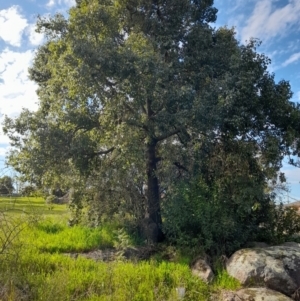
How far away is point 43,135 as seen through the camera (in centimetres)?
1365

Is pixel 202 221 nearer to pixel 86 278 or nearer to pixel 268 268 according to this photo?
pixel 268 268

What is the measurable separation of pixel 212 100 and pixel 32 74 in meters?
12.2

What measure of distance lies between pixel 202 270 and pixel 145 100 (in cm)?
639

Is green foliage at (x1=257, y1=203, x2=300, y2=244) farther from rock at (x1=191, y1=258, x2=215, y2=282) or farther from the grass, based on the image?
the grass

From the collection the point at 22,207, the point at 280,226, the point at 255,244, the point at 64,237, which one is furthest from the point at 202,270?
the point at 22,207

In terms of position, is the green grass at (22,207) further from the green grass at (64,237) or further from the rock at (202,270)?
the rock at (202,270)

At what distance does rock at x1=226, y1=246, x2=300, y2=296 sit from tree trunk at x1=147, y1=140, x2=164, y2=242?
431cm

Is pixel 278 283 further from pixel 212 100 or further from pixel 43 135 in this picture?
pixel 43 135

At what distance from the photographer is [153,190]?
48.3 ft

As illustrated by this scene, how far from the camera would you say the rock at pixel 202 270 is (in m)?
10.0

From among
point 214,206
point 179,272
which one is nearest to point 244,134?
point 214,206

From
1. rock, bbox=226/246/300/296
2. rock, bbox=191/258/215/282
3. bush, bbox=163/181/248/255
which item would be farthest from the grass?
bush, bbox=163/181/248/255

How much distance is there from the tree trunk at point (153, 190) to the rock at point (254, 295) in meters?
5.49

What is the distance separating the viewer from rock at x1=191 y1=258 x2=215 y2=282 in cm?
1001
